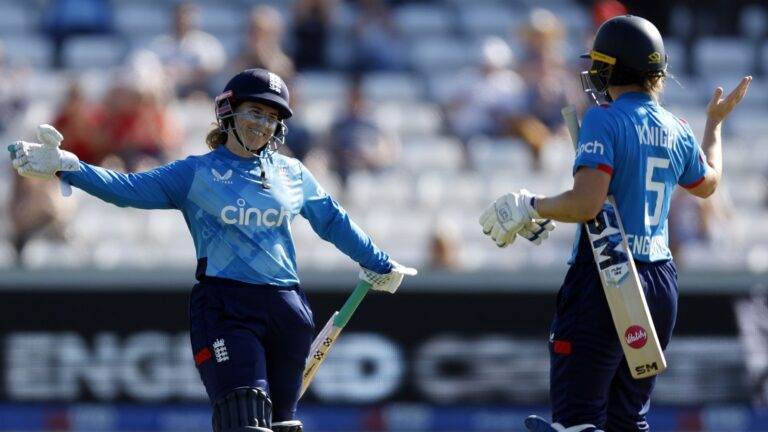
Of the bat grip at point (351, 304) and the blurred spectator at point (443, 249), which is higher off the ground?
the blurred spectator at point (443, 249)

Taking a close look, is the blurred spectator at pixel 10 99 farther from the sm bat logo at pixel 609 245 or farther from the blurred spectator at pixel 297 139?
the sm bat logo at pixel 609 245

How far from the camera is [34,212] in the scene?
1224 centimetres

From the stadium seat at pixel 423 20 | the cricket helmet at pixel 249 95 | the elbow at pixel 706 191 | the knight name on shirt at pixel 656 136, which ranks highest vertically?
the stadium seat at pixel 423 20

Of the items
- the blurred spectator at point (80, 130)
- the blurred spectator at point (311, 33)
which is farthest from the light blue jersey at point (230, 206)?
the blurred spectator at point (311, 33)

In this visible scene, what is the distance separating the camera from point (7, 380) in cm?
1116

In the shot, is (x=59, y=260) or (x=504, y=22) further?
(x=504, y=22)

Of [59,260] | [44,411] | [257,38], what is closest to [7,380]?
[44,411]

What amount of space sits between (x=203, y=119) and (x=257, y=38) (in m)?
0.90

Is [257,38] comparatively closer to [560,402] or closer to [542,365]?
[542,365]

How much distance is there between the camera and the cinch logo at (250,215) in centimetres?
667

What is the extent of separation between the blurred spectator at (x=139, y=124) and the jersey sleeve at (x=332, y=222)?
592 cm

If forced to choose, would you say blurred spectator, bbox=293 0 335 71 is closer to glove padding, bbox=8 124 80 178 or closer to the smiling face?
the smiling face

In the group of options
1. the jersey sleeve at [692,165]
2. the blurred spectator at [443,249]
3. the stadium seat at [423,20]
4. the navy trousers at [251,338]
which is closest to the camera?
the jersey sleeve at [692,165]

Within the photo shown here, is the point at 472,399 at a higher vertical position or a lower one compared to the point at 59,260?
lower
